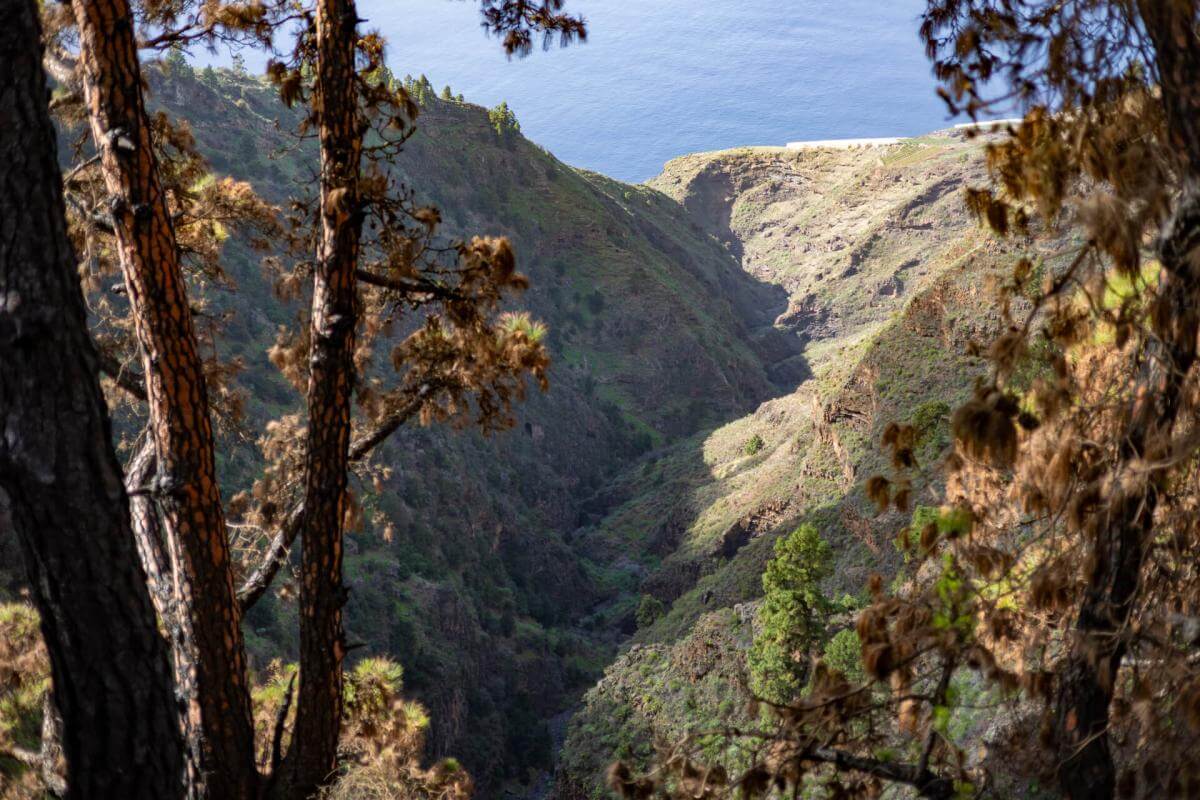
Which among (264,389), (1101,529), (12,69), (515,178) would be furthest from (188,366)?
(515,178)

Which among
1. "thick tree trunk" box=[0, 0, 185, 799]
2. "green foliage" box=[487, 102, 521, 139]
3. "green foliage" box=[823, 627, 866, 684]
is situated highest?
"green foliage" box=[487, 102, 521, 139]

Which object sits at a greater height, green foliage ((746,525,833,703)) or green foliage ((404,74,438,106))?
green foliage ((404,74,438,106))

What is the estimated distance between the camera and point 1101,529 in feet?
9.96

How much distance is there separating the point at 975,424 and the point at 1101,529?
0.79 meters

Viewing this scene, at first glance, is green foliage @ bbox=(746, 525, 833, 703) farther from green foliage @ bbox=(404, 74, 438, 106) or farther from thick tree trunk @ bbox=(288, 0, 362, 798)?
green foliage @ bbox=(404, 74, 438, 106)

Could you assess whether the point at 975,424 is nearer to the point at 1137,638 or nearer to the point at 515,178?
the point at 1137,638

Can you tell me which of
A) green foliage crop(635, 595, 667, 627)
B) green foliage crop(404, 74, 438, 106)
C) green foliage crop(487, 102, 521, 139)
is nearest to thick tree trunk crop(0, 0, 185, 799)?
green foliage crop(635, 595, 667, 627)

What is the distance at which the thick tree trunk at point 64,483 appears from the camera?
8.16 ft

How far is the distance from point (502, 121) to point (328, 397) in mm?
79070

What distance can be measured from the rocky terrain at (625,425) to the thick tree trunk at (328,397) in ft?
2.37

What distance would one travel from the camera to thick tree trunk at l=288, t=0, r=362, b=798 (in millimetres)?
4707

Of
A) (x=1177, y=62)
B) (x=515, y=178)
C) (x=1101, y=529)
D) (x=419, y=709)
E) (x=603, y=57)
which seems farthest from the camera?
(x=603, y=57)

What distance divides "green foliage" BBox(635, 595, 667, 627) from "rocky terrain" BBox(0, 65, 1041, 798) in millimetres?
102

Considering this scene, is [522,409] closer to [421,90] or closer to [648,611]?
[648,611]
